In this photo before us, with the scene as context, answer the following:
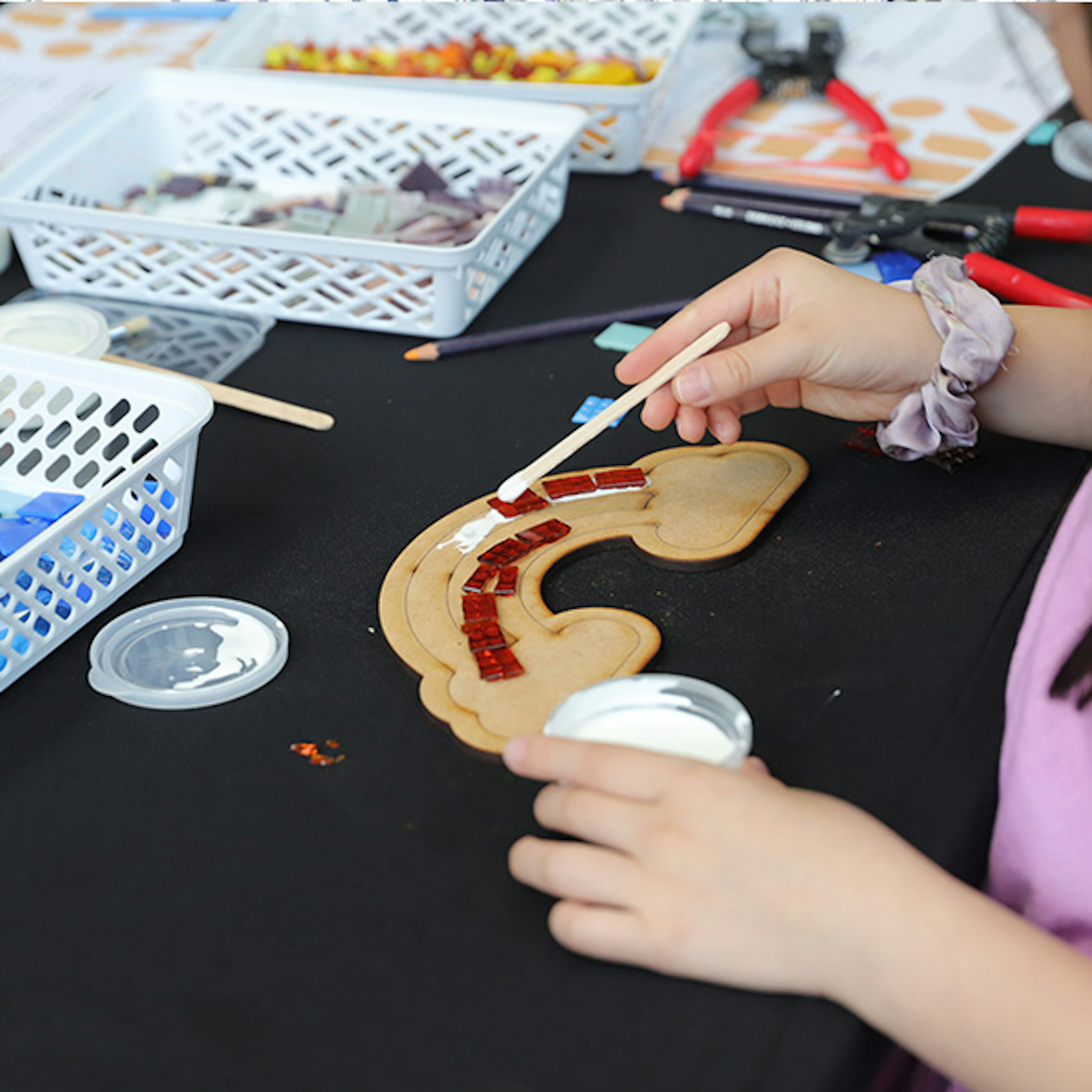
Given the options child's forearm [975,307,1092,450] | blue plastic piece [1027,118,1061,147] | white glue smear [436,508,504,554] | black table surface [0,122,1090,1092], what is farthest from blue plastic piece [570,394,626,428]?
blue plastic piece [1027,118,1061,147]

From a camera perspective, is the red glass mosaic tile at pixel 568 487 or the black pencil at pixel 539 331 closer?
the red glass mosaic tile at pixel 568 487

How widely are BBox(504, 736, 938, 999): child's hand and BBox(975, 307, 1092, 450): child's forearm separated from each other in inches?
13.7

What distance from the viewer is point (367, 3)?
1327mm

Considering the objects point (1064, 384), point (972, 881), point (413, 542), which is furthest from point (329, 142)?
point (972, 881)

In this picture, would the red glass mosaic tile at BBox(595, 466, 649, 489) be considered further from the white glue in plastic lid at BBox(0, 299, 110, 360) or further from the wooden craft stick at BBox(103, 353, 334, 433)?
the white glue in plastic lid at BBox(0, 299, 110, 360)

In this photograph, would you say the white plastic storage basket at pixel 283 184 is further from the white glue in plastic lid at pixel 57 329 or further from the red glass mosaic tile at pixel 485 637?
the red glass mosaic tile at pixel 485 637

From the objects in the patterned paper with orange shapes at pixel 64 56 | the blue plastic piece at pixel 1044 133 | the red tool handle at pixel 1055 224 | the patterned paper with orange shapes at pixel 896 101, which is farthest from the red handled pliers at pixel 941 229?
the patterned paper with orange shapes at pixel 64 56

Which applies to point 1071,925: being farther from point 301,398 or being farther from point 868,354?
point 301,398

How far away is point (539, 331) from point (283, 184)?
1.09ft

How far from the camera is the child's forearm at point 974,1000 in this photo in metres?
0.45

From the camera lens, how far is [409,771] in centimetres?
56

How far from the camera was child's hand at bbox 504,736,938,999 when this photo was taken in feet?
1.49

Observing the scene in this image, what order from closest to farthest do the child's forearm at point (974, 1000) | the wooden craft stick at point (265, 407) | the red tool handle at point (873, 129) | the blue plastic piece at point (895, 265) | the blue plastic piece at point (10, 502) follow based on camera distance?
1. the child's forearm at point (974, 1000)
2. the blue plastic piece at point (10, 502)
3. the wooden craft stick at point (265, 407)
4. the blue plastic piece at point (895, 265)
5. the red tool handle at point (873, 129)

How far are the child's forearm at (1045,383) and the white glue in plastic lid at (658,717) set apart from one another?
312 millimetres
